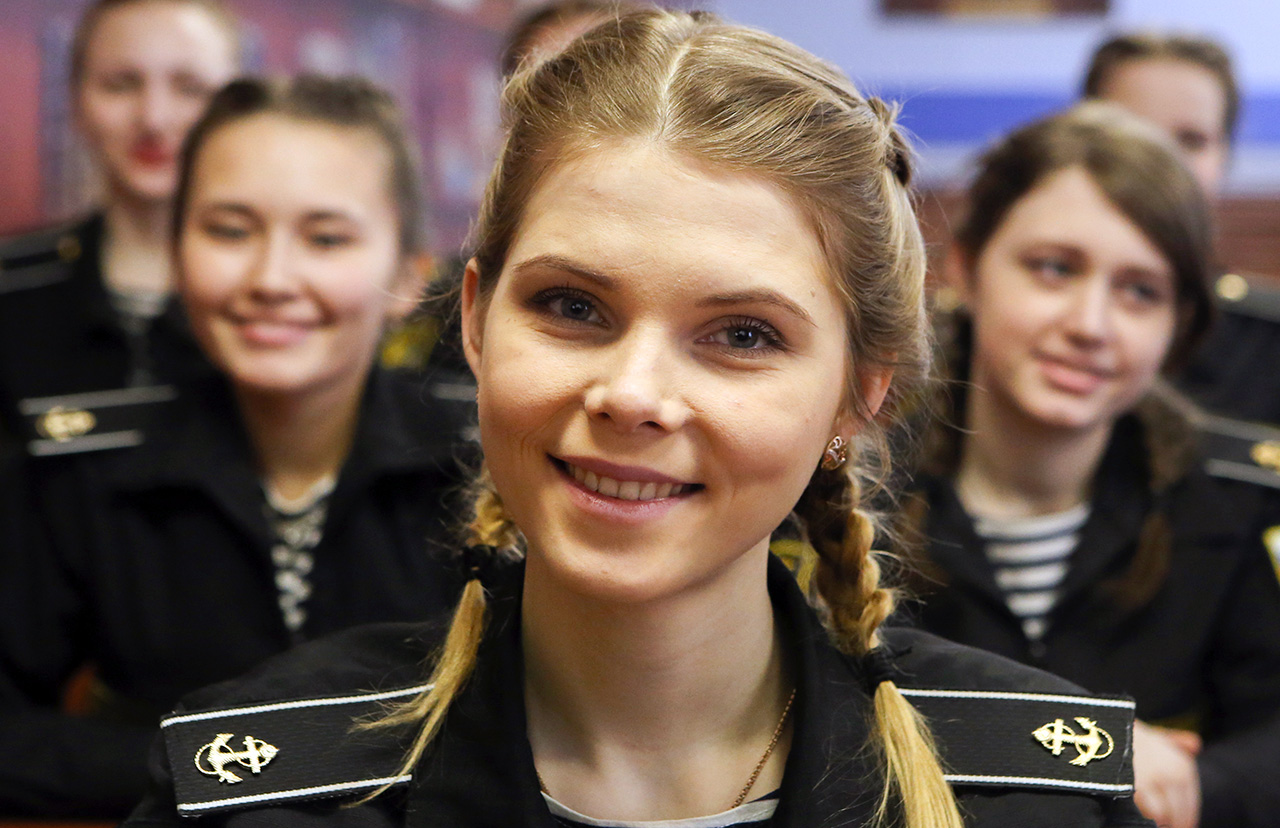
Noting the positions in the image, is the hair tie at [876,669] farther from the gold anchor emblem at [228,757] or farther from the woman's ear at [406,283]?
the woman's ear at [406,283]

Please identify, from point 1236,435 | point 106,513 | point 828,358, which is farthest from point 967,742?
point 106,513

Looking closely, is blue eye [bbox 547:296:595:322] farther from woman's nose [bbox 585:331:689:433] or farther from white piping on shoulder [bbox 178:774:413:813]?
white piping on shoulder [bbox 178:774:413:813]

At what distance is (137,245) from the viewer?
2.89 metres

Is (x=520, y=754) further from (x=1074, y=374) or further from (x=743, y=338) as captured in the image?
(x=1074, y=374)

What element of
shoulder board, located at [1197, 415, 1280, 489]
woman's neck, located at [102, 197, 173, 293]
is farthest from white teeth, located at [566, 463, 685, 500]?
woman's neck, located at [102, 197, 173, 293]

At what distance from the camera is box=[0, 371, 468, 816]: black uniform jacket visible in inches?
85.6

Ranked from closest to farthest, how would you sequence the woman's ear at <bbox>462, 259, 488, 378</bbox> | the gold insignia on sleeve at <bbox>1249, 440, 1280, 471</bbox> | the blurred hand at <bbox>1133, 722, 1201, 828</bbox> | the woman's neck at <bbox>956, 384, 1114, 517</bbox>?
1. the woman's ear at <bbox>462, 259, 488, 378</bbox>
2. the blurred hand at <bbox>1133, 722, 1201, 828</bbox>
3. the woman's neck at <bbox>956, 384, 1114, 517</bbox>
4. the gold insignia on sleeve at <bbox>1249, 440, 1280, 471</bbox>

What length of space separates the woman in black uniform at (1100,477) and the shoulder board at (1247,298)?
0.82 m

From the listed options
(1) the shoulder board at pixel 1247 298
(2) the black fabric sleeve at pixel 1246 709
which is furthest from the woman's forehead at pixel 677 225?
(1) the shoulder board at pixel 1247 298

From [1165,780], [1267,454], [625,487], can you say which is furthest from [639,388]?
[1267,454]

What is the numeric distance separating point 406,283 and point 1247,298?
5.84 ft

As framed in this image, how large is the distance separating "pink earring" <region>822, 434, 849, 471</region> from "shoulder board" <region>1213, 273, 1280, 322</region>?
6.15ft

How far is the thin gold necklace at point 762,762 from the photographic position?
1.34 meters

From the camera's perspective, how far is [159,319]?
2.59 meters
